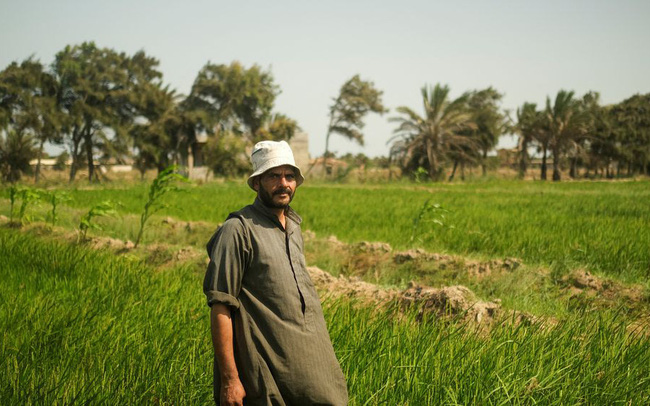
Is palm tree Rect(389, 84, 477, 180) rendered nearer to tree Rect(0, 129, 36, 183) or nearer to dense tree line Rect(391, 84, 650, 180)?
dense tree line Rect(391, 84, 650, 180)

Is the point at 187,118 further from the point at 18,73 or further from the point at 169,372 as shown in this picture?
the point at 169,372

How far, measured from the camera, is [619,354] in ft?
9.36

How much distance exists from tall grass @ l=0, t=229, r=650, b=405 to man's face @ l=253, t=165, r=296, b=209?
2.77 feet

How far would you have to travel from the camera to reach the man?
5.68ft

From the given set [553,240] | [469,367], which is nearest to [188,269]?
[469,367]

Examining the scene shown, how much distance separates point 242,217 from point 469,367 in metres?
1.33

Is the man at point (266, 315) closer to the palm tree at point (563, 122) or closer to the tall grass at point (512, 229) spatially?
the tall grass at point (512, 229)

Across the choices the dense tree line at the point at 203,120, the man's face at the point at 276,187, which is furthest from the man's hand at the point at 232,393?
the dense tree line at the point at 203,120

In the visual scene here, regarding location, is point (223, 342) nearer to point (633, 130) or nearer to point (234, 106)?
point (234, 106)

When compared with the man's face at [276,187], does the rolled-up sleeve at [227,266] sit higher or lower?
lower

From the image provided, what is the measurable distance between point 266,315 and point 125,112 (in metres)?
28.2

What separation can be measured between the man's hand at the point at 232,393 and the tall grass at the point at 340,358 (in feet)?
2.09

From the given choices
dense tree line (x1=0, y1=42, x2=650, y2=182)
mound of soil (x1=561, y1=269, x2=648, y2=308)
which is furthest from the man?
dense tree line (x1=0, y1=42, x2=650, y2=182)

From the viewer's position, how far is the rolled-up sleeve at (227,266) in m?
1.73
